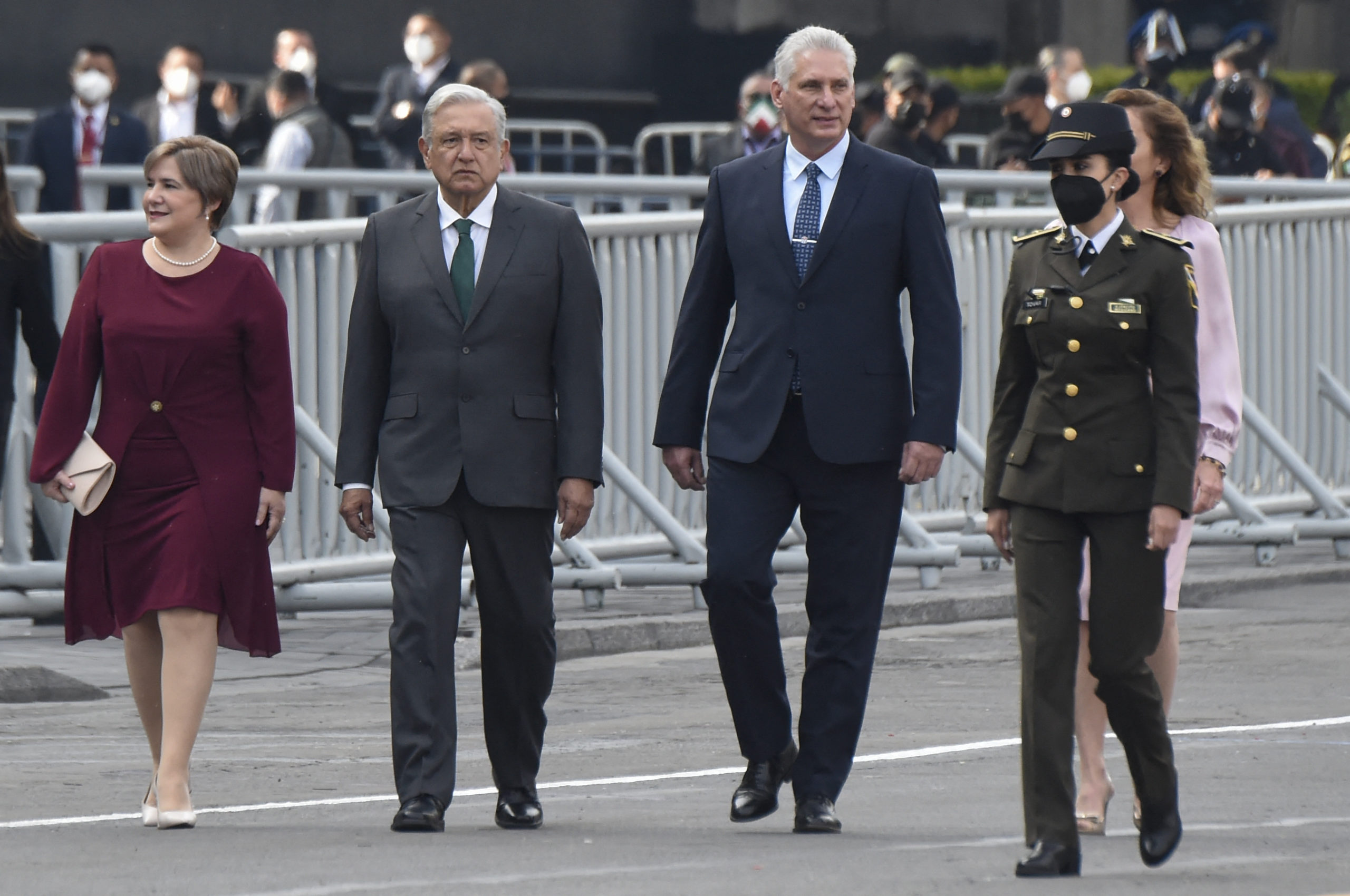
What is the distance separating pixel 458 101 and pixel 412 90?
39.0ft

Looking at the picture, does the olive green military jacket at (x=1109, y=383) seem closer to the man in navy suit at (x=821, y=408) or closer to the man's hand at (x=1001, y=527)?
the man's hand at (x=1001, y=527)

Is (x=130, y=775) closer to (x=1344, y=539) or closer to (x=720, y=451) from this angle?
(x=720, y=451)

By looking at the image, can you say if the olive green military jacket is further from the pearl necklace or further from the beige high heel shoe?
the pearl necklace

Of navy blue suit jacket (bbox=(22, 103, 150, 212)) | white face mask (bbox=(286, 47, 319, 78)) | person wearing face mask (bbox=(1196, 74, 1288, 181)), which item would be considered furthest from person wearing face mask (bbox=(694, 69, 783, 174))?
navy blue suit jacket (bbox=(22, 103, 150, 212))

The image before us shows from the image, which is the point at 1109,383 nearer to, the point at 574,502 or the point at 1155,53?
the point at 574,502

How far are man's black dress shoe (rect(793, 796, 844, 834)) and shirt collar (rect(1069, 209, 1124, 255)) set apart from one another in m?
1.48

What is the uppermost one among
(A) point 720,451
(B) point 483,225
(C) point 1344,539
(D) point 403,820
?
(B) point 483,225

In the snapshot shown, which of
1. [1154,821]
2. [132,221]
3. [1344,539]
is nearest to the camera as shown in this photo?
[1154,821]

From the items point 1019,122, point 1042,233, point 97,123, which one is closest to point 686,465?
point 1042,233

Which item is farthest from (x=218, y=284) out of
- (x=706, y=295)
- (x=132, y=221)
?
(x=132, y=221)

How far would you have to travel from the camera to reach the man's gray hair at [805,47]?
23.2 feet

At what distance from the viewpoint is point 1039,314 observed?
6.39 metres

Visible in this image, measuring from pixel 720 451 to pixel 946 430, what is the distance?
557 millimetres

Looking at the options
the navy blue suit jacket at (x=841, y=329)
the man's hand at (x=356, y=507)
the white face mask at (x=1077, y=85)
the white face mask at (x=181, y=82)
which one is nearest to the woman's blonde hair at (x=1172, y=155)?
the navy blue suit jacket at (x=841, y=329)
